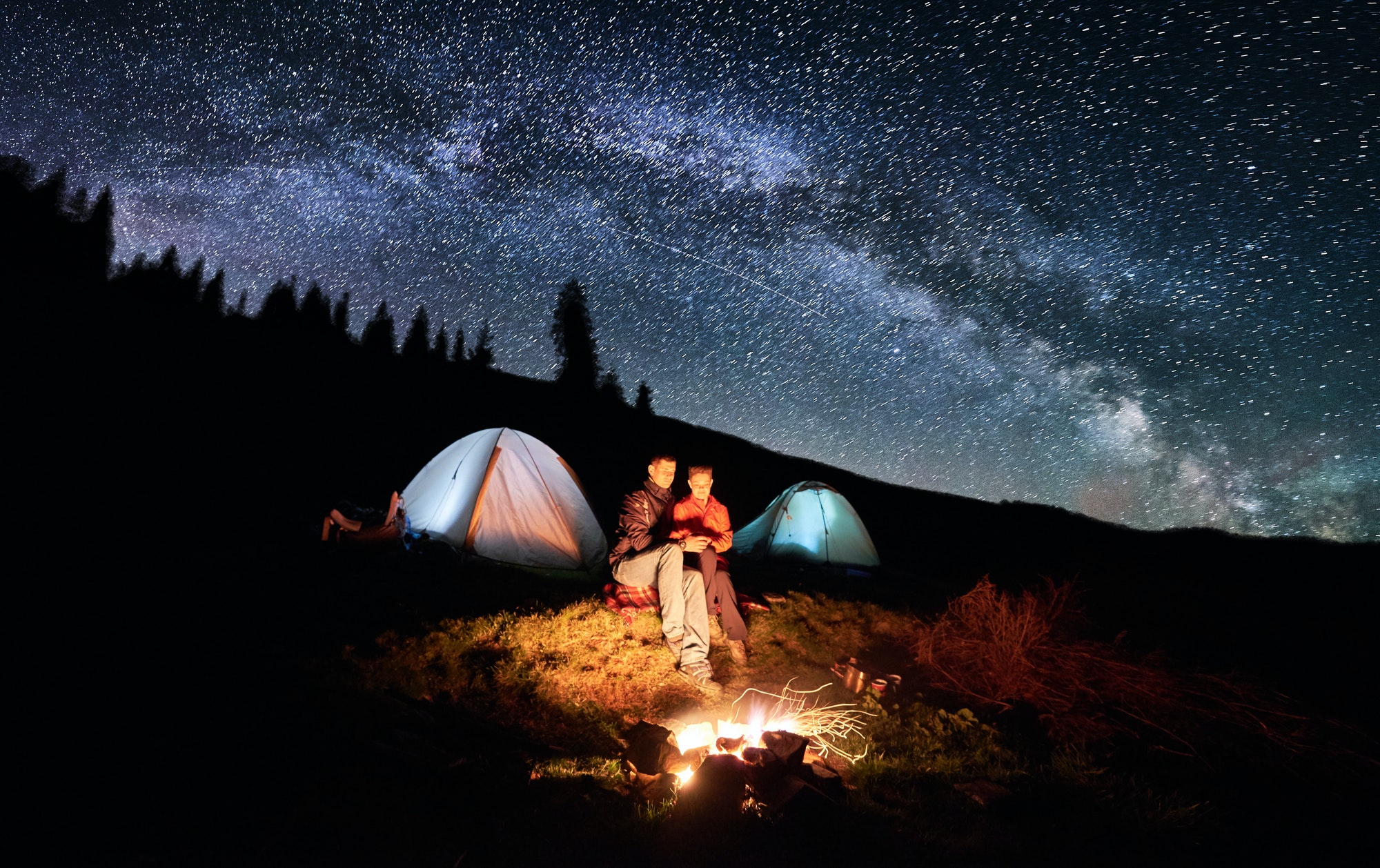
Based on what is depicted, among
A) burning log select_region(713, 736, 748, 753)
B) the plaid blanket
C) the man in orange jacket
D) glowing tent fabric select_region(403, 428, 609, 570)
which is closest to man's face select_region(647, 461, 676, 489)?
→ the man in orange jacket

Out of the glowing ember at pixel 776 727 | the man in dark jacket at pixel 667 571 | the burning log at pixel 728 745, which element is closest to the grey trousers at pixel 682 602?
the man in dark jacket at pixel 667 571

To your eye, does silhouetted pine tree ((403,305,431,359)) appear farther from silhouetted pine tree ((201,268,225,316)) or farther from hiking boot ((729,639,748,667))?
hiking boot ((729,639,748,667))

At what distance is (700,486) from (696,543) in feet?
2.29

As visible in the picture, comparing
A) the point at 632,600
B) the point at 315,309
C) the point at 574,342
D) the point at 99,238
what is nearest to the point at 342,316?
the point at 315,309

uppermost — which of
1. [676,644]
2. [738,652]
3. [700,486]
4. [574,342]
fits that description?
[574,342]

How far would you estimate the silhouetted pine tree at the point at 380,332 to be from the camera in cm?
7462

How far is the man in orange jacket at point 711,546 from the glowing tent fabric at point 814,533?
28.3 feet

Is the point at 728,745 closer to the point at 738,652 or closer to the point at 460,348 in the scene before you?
the point at 738,652

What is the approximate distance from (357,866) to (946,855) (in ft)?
10.9

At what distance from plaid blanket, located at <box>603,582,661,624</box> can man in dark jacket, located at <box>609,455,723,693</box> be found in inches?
8.9

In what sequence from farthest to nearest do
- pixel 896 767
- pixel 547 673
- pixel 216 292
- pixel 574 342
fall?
1. pixel 216 292
2. pixel 574 342
3. pixel 547 673
4. pixel 896 767

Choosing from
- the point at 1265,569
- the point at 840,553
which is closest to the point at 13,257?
the point at 840,553

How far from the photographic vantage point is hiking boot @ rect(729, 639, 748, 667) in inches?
261

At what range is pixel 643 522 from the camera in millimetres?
6371
